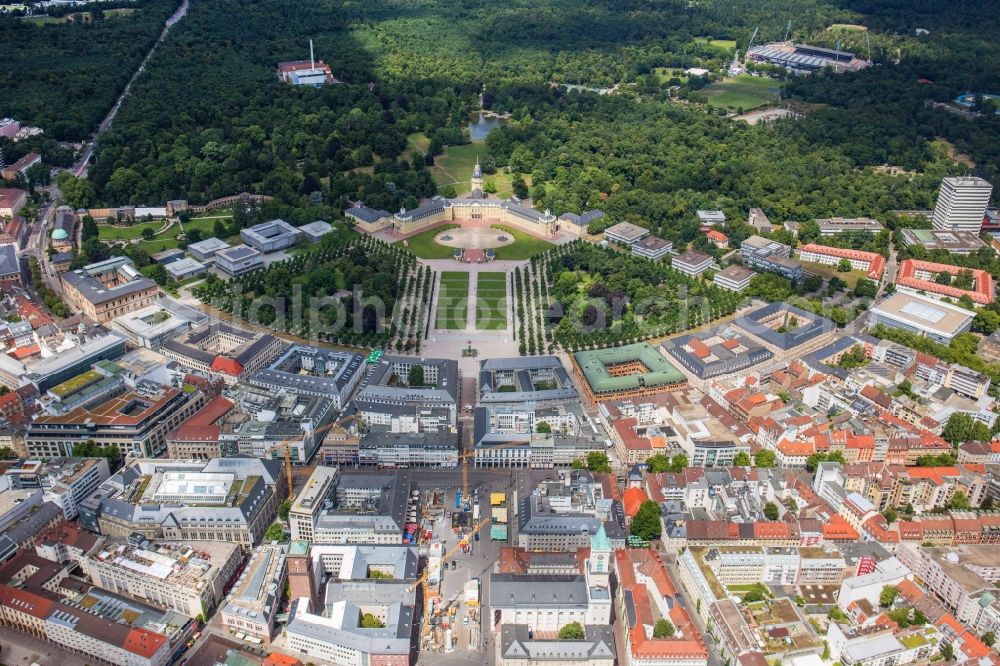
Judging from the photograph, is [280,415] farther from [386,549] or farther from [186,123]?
[186,123]

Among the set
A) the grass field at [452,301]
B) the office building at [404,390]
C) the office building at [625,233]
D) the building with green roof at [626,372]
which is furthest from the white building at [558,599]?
the office building at [625,233]

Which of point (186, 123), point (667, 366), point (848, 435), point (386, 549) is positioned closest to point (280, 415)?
point (386, 549)

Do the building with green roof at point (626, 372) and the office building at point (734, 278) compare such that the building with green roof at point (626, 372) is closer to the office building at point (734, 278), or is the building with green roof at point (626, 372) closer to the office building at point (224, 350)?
the office building at point (734, 278)

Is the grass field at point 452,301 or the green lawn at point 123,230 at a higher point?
the green lawn at point 123,230

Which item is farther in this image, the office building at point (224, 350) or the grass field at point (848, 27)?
the grass field at point (848, 27)

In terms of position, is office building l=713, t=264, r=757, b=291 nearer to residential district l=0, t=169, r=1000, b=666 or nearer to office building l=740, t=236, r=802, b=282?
office building l=740, t=236, r=802, b=282

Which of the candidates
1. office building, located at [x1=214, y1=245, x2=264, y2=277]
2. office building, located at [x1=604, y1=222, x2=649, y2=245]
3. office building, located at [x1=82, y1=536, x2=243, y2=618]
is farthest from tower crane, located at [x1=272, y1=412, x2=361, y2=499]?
office building, located at [x1=604, y1=222, x2=649, y2=245]
